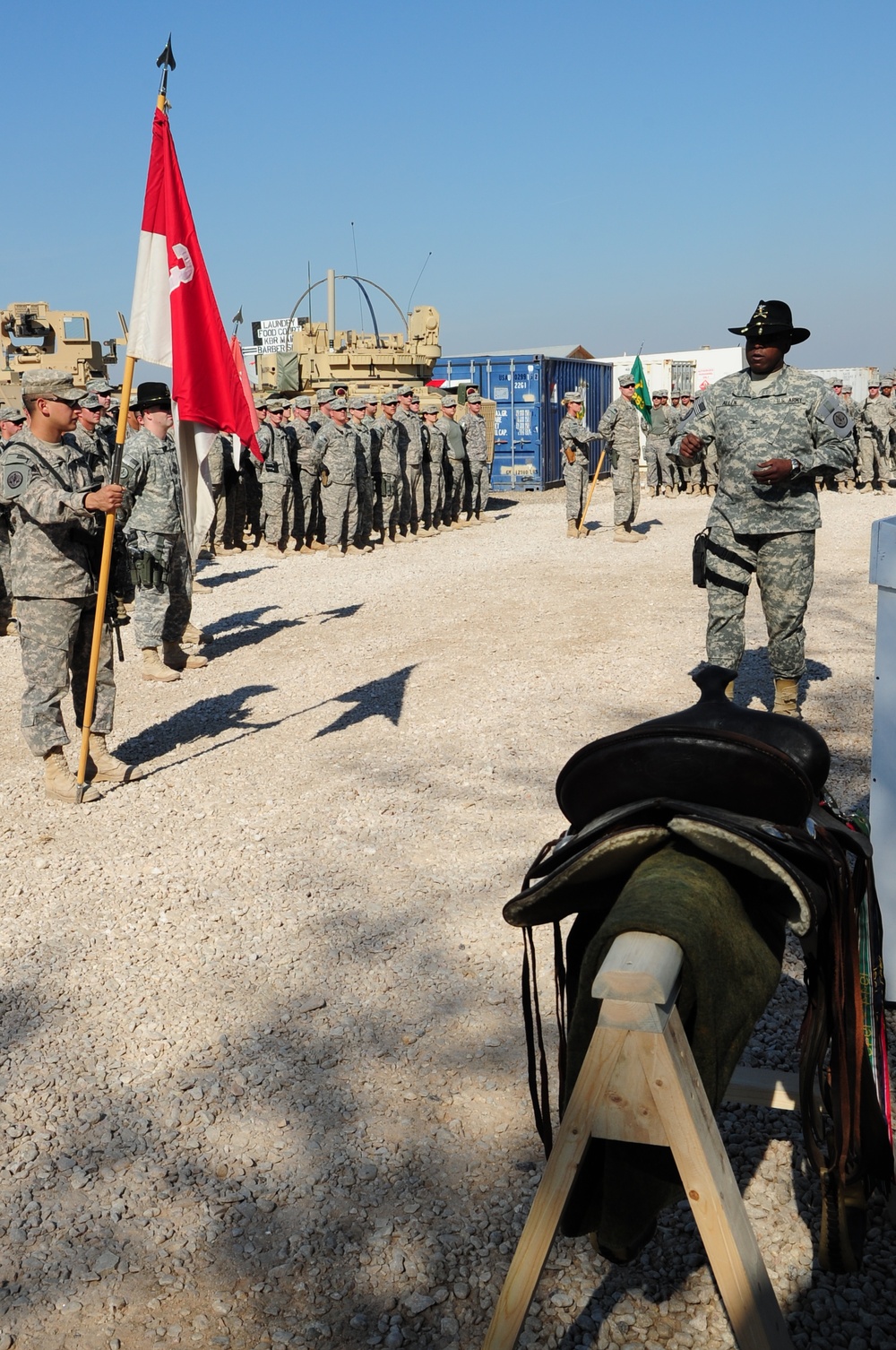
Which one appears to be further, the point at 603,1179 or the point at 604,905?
the point at 604,905

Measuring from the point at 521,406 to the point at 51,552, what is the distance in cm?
1960

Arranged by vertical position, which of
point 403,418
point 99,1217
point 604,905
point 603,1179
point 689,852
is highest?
point 403,418

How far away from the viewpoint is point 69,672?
255 inches

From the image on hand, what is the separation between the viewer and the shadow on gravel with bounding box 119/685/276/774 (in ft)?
24.1

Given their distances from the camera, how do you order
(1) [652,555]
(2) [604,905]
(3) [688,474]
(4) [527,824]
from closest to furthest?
1. (2) [604,905]
2. (4) [527,824]
3. (1) [652,555]
4. (3) [688,474]

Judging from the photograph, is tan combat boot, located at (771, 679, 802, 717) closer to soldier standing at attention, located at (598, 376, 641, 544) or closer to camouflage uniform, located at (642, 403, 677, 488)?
soldier standing at attention, located at (598, 376, 641, 544)

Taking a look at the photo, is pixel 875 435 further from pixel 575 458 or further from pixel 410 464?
pixel 410 464

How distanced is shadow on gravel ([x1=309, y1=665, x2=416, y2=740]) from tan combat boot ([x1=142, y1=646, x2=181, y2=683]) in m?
1.48

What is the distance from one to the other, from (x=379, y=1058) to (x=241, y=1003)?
0.65 meters

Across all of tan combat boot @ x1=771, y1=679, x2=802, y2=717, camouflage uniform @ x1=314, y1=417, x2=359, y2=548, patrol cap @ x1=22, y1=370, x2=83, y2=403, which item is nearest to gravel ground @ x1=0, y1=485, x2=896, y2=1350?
tan combat boot @ x1=771, y1=679, x2=802, y2=717

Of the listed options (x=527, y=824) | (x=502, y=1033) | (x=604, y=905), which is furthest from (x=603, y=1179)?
(x=527, y=824)

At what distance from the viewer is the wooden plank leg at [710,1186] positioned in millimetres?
1701

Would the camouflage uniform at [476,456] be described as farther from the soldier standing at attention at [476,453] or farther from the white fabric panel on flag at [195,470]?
the white fabric panel on flag at [195,470]

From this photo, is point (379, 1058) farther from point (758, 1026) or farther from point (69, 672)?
point (69, 672)
